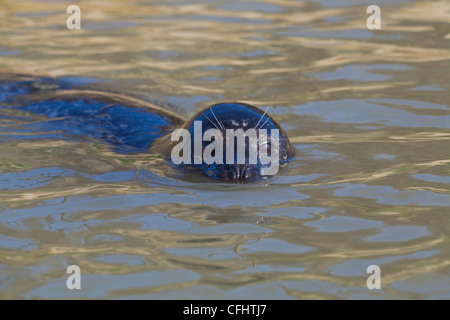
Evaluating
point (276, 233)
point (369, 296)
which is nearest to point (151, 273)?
point (276, 233)

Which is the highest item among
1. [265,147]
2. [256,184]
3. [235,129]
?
[235,129]

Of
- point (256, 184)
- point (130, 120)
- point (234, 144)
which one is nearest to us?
point (256, 184)

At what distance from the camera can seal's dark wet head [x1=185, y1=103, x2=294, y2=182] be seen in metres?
5.01

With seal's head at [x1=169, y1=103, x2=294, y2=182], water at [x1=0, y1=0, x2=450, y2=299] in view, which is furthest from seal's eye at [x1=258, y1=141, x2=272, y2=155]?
water at [x1=0, y1=0, x2=450, y2=299]

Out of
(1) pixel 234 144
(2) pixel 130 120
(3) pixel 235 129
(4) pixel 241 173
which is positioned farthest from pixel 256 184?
(2) pixel 130 120

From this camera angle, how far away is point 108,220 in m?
4.41

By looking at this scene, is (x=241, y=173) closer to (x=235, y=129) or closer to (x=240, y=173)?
(x=240, y=173)

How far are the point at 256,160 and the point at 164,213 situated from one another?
2.89ft

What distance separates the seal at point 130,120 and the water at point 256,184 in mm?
126

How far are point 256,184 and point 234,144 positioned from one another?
364mm

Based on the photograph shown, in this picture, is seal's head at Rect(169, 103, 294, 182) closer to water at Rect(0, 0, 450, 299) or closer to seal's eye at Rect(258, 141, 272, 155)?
seal's eye at Rect(258, 141, 272, 155)

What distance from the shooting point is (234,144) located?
16.9 ft

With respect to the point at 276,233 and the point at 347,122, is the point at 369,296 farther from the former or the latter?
the point at 347,122

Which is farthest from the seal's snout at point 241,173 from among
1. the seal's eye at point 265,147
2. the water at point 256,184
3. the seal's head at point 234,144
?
the seal's eye at point 265,147
